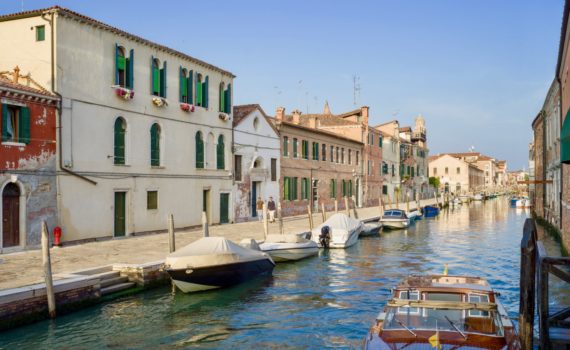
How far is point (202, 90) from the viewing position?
26000mm

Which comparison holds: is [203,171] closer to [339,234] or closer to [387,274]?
[339,234]

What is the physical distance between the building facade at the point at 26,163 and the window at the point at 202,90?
28.8 ft

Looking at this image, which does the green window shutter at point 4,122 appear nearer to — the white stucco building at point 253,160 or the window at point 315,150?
the white stucco building at point 253,160

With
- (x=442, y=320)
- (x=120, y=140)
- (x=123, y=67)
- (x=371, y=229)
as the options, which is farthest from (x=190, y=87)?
(x=442, y=320)

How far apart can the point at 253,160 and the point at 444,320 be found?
2370 centimetres

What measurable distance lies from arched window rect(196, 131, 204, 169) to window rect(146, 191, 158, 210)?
3486 millimetres

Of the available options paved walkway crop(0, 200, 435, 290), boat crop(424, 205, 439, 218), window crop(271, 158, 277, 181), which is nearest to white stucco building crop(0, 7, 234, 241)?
paved walkway crop(0, 200, 435, 290)

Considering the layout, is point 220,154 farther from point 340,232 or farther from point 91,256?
point 91,256

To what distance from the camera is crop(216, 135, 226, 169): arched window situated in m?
27.5

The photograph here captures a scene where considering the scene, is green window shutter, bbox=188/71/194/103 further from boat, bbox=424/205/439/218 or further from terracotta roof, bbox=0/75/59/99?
boat, bbox=424/205/439/218

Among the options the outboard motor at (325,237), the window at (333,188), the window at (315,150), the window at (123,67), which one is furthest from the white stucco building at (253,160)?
the window at (333,188)

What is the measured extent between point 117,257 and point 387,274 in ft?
28.8

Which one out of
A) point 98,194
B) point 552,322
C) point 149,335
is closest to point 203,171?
point 98,194

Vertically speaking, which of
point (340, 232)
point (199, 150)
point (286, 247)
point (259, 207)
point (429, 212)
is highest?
point (199, 150)
